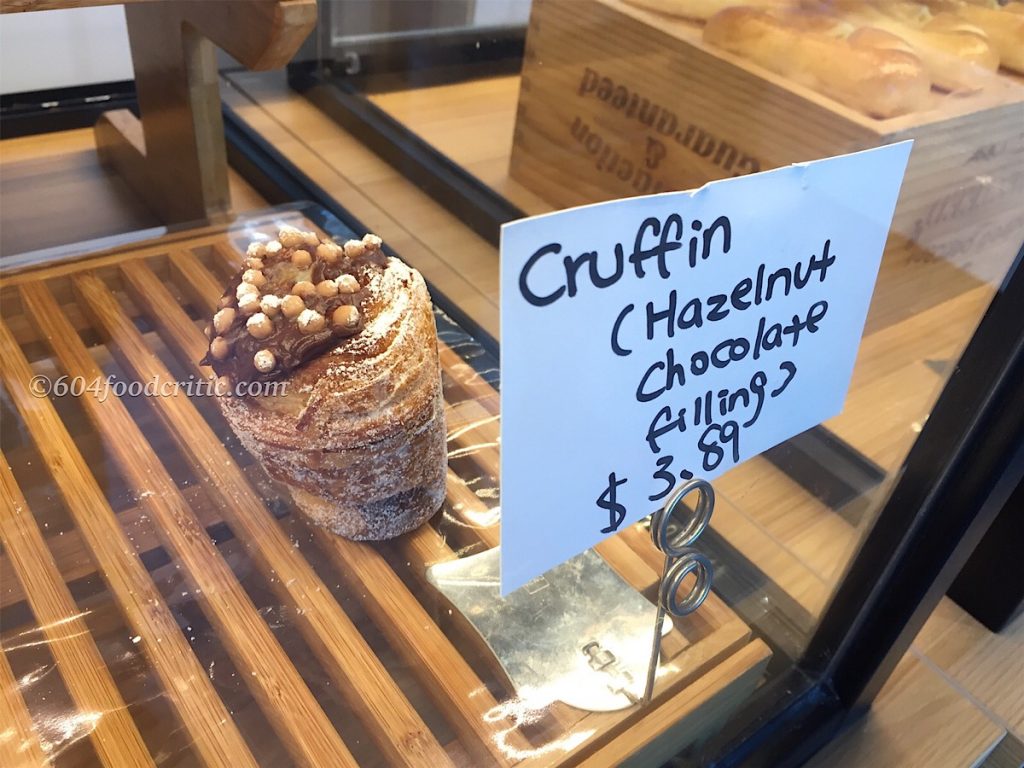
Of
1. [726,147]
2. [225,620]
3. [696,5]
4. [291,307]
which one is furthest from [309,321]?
[696,5]

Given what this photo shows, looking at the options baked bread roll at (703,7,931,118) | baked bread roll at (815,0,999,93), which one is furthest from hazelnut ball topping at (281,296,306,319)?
baked bread roll at (815,0,999,93)

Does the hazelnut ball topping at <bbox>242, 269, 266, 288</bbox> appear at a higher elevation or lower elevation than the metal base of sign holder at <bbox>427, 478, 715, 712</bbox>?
higher

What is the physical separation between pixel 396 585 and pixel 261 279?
31 centimetres

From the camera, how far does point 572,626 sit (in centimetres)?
77

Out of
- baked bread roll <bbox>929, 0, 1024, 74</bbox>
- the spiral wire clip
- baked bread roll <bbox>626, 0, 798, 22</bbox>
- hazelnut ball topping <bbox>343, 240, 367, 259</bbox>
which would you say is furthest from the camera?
baked bread roll <bbox>626, 0, 798, 22</bbox>

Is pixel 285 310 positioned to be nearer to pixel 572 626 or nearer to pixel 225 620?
pixel 225 620

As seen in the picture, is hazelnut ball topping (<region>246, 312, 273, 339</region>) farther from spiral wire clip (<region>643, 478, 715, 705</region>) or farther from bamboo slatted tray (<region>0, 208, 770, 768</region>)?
spiral wire clip (<region>643, 478, 715, 705</region>)

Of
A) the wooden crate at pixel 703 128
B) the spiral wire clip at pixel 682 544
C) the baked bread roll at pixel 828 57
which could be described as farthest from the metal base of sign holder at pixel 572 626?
the baked bread roll at pixel 828 57

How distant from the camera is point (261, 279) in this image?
2.40 ft

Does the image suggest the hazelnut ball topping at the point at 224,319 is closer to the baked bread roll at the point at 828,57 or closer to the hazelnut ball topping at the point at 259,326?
the hazelnut ball topping at the point at 259,326

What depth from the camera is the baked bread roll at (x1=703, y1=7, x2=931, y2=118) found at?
1.03m

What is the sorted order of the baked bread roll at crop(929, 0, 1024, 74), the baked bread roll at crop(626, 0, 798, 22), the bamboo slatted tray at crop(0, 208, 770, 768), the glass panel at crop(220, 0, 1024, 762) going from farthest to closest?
the baked bread roll at crop(626, 0, 798, 22) < the baked bread roll at crop(929, 0, 1024, 74) < the glass panel at crop(220, 0, 1024, 762) < the bamboo slatted tray at crop(0, 208, 770, 768)

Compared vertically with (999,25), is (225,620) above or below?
below

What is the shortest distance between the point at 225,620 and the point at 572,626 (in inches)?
12.2
